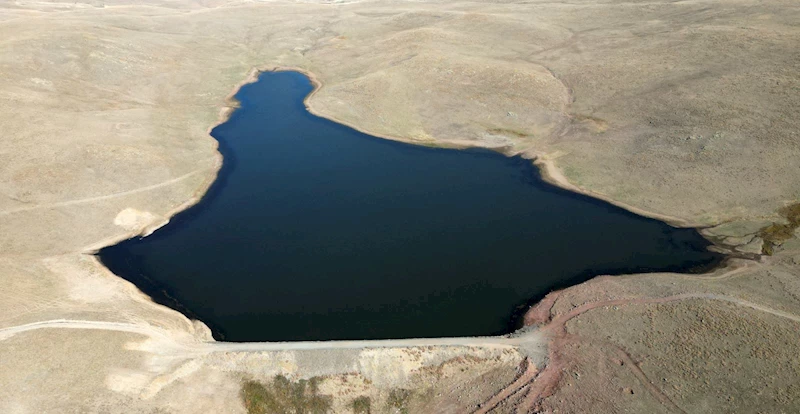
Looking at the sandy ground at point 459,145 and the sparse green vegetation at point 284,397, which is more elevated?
the sandy ground at point 459,145

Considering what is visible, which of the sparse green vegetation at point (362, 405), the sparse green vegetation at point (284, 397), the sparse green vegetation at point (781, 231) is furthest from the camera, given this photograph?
the sparse green vegetation at point (781, 231)

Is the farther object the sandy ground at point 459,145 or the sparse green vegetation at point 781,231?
the sparse green vegetation at point 781,231

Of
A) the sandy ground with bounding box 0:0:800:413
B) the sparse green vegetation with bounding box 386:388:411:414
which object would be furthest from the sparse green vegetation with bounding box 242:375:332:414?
the sparse green vegetation with bounding box 386:388:411:414

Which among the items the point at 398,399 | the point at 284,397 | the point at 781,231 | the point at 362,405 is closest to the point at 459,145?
the point at 781,231

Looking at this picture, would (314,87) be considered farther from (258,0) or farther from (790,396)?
(258,0)

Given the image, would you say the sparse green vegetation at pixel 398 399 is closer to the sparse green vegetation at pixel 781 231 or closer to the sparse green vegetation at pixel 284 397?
the sparse green vegetation at pixel 284 397

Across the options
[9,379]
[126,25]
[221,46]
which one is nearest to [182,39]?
[221,46]

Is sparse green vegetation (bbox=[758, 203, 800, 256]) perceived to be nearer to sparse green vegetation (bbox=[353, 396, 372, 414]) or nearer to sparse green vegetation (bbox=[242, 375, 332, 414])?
sparse green vegetation (bbox=[353, 396, 372, 414])

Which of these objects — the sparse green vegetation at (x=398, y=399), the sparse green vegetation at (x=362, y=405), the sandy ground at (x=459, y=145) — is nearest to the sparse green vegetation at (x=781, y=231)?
the sandy ground at (x=459, y=145)
